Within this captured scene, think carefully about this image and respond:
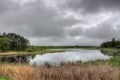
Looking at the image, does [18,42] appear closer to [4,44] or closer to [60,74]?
[4,44]

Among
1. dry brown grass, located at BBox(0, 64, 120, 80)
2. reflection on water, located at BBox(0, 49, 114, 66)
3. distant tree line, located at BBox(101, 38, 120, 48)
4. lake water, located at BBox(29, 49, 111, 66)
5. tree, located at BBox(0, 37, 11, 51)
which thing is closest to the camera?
dry brown grass, located at BBox(0, 64, 120, 80)

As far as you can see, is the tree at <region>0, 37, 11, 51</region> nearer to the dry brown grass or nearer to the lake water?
the lake water

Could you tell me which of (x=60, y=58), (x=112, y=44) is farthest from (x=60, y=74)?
(x=112, y=44)

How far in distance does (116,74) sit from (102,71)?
117 centimetres

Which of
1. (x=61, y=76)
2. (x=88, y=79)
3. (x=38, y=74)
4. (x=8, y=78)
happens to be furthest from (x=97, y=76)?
(x=8, y=78)

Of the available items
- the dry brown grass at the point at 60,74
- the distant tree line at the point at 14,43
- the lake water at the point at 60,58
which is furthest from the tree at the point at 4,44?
the dry brown grass at the point at 60,74

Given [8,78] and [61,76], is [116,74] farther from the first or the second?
[8,78]

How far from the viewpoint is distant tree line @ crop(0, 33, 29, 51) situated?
9011 cm

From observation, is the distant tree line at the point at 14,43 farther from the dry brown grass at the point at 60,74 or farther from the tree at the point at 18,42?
the dry brown grass at the point at 60,74

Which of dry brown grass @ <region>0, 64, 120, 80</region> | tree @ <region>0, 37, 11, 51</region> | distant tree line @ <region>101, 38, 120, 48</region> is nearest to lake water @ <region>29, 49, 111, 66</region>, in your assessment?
dry brown grass @ <region>0, 64, 120, 80</region>

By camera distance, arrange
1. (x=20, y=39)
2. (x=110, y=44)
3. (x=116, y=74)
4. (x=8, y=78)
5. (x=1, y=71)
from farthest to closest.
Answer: (x=110, y=44)
(x=20, y=39)
(x=1, y=71)
(x=8, y=78)
(x=116, y=74)

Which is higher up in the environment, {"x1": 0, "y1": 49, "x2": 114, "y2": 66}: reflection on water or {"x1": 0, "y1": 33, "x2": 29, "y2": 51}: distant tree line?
{"x1": 0, "y1": 33, "x2": 29, "y2": 51}: distant tree line

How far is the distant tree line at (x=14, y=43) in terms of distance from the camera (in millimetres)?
90106

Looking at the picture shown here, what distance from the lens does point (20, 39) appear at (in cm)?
10306
